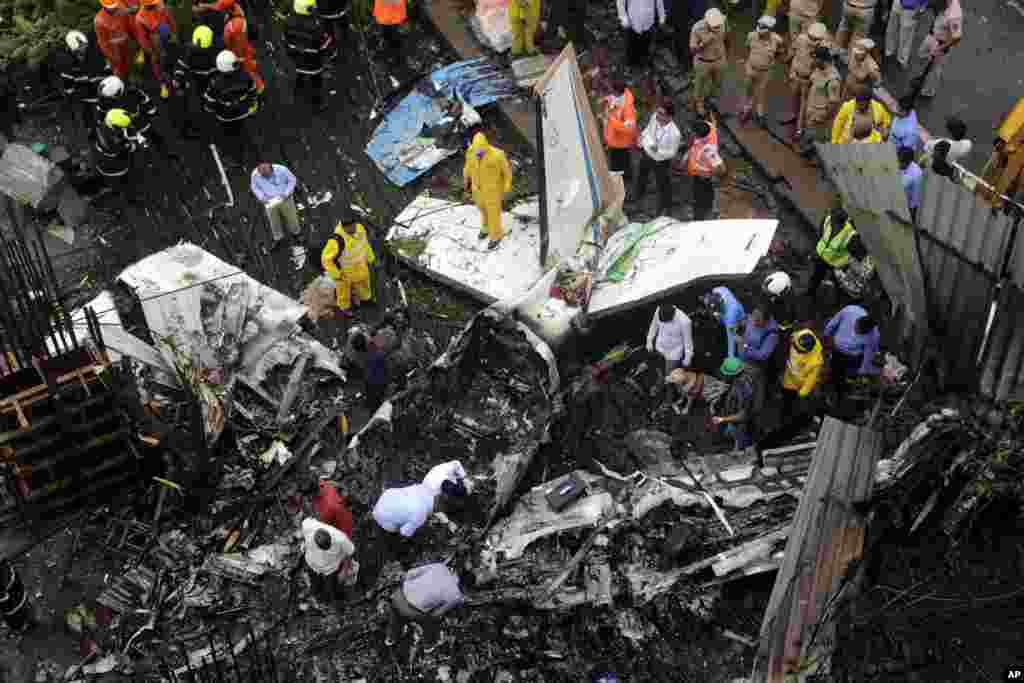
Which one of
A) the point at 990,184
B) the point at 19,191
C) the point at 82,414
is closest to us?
the point at 82,414

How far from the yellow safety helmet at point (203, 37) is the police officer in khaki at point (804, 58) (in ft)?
21.2

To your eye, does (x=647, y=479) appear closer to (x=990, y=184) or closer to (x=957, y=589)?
(x=957, y=589)

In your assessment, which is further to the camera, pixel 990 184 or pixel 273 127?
pixel 273 127

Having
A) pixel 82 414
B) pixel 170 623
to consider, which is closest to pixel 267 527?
pixel 170 623

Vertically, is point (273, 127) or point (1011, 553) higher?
point (273, 127)

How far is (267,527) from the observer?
1123 centimetres

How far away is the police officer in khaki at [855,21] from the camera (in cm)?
1381

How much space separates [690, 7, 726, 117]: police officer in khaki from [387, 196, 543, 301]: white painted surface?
91.7 inches

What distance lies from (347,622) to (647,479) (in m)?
2.70

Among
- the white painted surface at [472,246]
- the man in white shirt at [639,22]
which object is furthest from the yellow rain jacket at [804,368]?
the man in white shirt at [639,22]

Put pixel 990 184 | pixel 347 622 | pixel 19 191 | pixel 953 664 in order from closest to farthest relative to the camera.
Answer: pixel 953 664, pixel 347 622, pixel 990 184, pixel 19 191

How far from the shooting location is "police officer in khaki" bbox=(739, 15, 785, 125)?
44.1 ft

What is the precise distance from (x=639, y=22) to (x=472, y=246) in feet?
11.1

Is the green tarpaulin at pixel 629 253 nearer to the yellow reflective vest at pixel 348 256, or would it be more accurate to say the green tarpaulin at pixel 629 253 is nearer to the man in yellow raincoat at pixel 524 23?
the yellow reflective vest at pixel 348 256
